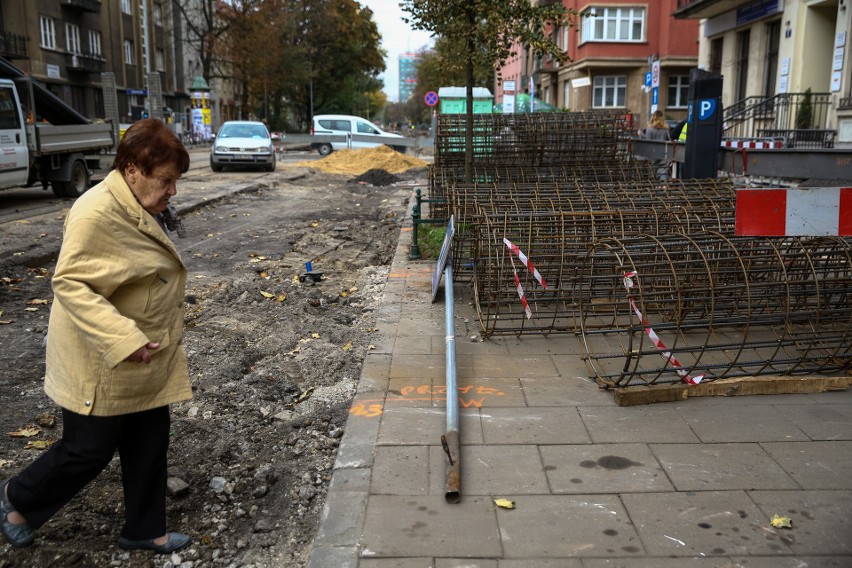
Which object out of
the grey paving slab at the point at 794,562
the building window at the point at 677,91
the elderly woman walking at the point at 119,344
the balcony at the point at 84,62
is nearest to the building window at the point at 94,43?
the balcony at the point at 84,62

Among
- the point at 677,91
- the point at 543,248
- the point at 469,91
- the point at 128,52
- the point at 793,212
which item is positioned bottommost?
the point at 543,248

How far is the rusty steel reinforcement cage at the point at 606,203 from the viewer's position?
6.92m

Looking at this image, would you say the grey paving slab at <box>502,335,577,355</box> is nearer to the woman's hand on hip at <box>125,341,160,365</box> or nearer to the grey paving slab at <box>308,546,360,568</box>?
the grey paving slab at <box>308,546,360,568</box>

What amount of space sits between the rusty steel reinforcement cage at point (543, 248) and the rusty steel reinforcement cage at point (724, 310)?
332mm

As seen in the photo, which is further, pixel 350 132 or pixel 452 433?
pixel 350 132

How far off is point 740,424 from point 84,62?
49782 mm

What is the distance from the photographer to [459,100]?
32156 mm

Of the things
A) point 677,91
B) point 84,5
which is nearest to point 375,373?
point 677,91

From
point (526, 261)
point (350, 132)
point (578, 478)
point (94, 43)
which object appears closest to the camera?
point (578, 478)

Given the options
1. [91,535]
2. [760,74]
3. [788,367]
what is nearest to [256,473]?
[91,535]

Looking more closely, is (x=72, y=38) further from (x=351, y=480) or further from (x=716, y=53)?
(x=351, y=480)

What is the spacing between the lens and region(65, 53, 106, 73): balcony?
44844mm

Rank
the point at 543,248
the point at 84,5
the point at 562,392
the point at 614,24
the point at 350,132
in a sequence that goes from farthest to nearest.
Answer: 1. the point at 84,5
2. the point at 614,24
3. the point at 350,132
4. the point at 543,248
5. the point at 562,392

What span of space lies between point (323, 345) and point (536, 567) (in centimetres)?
373
